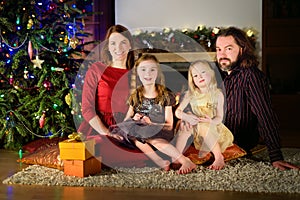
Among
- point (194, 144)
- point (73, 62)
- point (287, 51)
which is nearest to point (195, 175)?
point (194, 144)

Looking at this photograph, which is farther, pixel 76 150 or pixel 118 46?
pixel 118 46

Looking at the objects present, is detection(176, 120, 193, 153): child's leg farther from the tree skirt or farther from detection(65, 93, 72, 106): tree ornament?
detection(65, 93, 72, 106): tree ornament

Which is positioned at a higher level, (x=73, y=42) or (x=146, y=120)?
(x=73, y=42)

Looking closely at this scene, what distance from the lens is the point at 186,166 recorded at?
271cm

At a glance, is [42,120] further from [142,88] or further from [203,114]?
[203,114]

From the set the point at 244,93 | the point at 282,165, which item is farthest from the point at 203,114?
the point at 282,165

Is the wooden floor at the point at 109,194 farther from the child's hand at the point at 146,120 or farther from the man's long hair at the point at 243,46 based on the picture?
the man's long hair at the point at 243,46

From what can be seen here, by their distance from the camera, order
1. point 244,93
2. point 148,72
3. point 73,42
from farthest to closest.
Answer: point 73,42 < point 244,93 < point 148,72

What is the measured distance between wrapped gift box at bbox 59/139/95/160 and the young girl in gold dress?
536 mm

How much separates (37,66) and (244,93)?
1519mm

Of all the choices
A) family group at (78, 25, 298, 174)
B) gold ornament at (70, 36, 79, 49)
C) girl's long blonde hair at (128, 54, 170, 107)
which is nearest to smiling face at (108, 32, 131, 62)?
family group at (78, 25, 298, 174)

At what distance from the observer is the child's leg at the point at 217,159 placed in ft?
9.07

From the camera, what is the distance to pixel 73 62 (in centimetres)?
360

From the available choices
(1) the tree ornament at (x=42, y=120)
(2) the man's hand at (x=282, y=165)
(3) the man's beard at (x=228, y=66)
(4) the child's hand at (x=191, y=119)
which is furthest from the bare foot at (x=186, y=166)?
(1) the tree ornament at (x=42, y=120)
